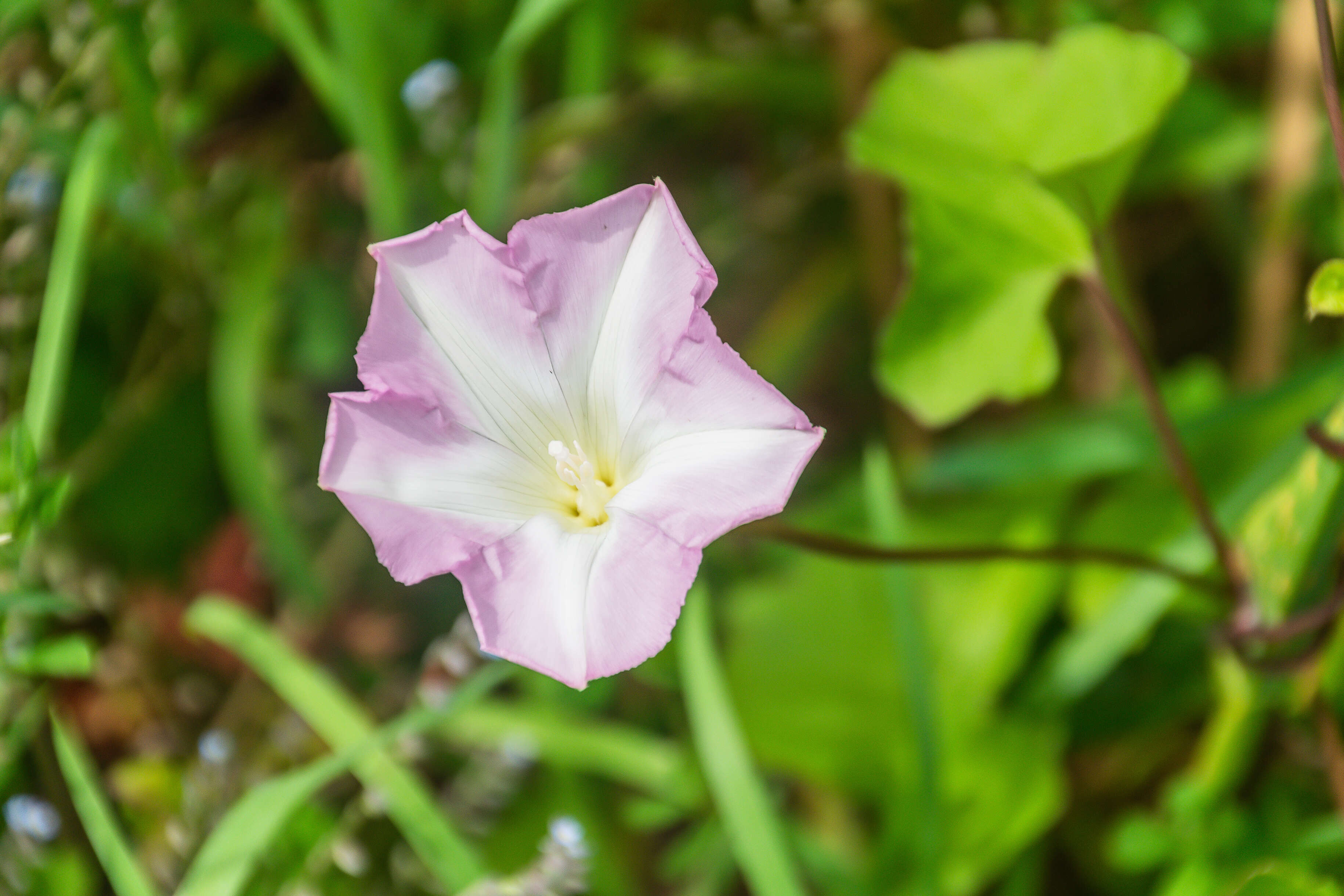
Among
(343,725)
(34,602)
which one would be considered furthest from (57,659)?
(343,725)

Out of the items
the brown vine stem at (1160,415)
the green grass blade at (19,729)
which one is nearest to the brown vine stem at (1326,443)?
the brown vine stem at (1160,415)

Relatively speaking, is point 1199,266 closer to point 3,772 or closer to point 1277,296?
point 1277,296

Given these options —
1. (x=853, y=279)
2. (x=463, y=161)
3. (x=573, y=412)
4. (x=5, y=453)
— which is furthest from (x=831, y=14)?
(x=5, y=453)

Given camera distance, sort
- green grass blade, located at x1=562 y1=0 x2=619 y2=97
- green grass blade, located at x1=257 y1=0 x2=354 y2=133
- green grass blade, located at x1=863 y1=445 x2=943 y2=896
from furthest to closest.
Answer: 1. green grass blade, located at x1=562 y1=0 x2=619 y2=97
2. green grass blade, located at x1=257 y1=0 x2=354 y2=133
3. green grass blade, located at x1=863 y1=445 x2=943 y2=896

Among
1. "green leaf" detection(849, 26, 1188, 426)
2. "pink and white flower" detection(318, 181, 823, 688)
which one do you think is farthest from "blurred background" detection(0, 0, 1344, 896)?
"pink and white flower" detection(318, 181, 823, 688)

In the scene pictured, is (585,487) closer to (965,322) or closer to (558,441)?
(558,441)

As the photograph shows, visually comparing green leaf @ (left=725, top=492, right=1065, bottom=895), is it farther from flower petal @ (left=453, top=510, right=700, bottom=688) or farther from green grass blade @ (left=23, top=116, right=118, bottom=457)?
green grass blade @ (left=23, top=116, right=118, bottom=457)

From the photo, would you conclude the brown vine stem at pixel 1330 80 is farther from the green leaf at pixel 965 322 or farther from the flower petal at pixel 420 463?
the flower petal at pixel 420 463
